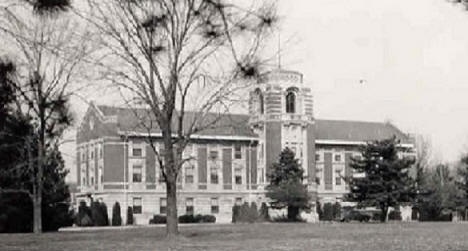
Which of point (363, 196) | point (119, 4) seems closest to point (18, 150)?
point (119, 4)

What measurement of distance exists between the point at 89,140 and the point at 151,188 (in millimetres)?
9002

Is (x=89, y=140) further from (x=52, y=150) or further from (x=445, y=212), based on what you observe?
(x=52, y=150)

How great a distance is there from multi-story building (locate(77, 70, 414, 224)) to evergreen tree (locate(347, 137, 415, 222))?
1696cm

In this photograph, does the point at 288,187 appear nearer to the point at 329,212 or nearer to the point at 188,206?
the point at 329,212

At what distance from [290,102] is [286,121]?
6.43ft

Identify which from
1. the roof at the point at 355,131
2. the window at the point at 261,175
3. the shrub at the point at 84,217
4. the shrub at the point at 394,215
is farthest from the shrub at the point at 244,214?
the roof at the point at 355,131

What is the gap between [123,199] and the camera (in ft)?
238

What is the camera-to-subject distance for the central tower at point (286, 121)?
78.1 meters

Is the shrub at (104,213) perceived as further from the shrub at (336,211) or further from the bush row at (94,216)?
the shrub at (336,211)

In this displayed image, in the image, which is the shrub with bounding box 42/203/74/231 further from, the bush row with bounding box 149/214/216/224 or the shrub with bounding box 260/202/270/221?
the shrub with bounding box 260/202/270/221

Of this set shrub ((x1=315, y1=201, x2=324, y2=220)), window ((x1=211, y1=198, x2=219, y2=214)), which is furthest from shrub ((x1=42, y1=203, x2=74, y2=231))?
shrub ((x1=315, y1=201, x2=324, y2=220))

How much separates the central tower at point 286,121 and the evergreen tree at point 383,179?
21235 millimetres

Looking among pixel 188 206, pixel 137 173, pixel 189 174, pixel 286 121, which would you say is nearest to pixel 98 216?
pixel 137 173

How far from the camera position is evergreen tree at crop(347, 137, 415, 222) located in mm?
55562
